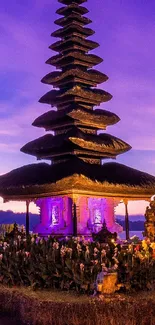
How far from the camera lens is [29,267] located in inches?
483

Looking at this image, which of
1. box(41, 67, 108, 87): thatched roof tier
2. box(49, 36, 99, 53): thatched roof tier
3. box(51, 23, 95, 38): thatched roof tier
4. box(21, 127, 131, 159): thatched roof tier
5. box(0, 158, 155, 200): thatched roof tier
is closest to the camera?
box(0, 158, 155, 200): thatched roof tier

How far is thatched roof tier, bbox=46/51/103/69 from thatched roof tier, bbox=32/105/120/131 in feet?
10.4

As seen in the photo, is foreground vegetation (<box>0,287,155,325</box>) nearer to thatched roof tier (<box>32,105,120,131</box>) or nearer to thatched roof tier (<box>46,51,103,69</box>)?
thatched roof tier (<box>32,105,120,131</box>)

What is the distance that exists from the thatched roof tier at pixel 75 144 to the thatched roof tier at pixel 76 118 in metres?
0.64

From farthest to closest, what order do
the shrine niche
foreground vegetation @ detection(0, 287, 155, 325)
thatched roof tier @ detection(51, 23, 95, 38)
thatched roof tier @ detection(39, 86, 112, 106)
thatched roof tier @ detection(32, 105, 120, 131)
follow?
1. thatched roof tier @ detection(51, 23, 95, 38)
2. thatched roof tier @ detection(39, 86, 112, 106)
3. thatched roof tier @ detection(32, 105, 120, 131)
4. the shrine niche
5. foreground vegetation @ detection(0, 287, 155, 325)

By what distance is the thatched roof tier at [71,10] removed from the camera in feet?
97.9

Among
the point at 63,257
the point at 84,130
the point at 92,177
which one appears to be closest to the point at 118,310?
the point at 63,257

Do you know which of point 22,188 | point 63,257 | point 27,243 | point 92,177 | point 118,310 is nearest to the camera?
point 118,310

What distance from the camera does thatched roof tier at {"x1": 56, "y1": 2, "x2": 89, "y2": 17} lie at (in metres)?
29.8

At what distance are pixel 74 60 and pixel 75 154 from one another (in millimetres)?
6494

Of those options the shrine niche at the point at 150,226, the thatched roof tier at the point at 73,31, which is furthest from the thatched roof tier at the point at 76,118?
the shrine niche at the point at 150,226

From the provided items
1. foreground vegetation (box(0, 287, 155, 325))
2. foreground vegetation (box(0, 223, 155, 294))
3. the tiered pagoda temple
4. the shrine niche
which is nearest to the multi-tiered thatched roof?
the tiered pagoda temple

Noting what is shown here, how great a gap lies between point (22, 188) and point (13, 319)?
50.6ft

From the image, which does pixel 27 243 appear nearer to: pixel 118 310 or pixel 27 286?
pixel 27 286
